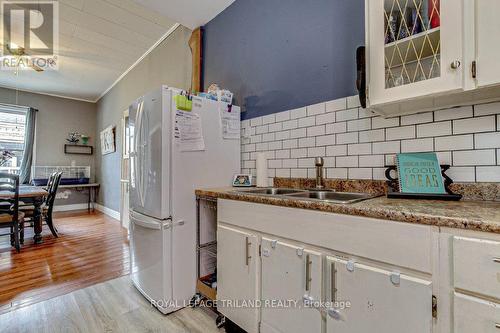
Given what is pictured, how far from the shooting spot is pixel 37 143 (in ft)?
17.9

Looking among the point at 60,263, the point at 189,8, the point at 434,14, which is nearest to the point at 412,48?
the point at 434,14

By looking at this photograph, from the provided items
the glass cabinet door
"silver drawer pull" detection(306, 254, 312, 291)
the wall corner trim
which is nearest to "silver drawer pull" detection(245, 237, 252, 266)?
"silver drawer pull" detection(306, 254, 312, 291)

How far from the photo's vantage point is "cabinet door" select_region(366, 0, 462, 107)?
0.94m

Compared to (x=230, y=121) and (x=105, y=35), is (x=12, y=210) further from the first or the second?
(x=230, y=121)

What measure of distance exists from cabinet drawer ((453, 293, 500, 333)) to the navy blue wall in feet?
3.75

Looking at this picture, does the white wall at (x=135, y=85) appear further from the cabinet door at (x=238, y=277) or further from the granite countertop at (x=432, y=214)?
the granite countertop at (x=432, y=214)

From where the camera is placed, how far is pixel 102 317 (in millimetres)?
1619

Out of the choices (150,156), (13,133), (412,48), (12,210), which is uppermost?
(13,133)

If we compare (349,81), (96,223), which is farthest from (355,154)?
(96,223)

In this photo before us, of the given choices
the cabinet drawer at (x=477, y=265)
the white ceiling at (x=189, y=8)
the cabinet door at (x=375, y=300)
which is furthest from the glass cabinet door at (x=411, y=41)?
the white ceiling at (x=189, y=8)

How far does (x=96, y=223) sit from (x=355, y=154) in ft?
15.5

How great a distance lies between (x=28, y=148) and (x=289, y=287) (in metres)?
6.54

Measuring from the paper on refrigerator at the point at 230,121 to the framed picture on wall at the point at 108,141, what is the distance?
153 inches

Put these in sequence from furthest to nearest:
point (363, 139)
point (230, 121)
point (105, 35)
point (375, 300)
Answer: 1. point (105, 35)
2. point (230, 121)
3. point (363, 139)
4. point (375, 300)
